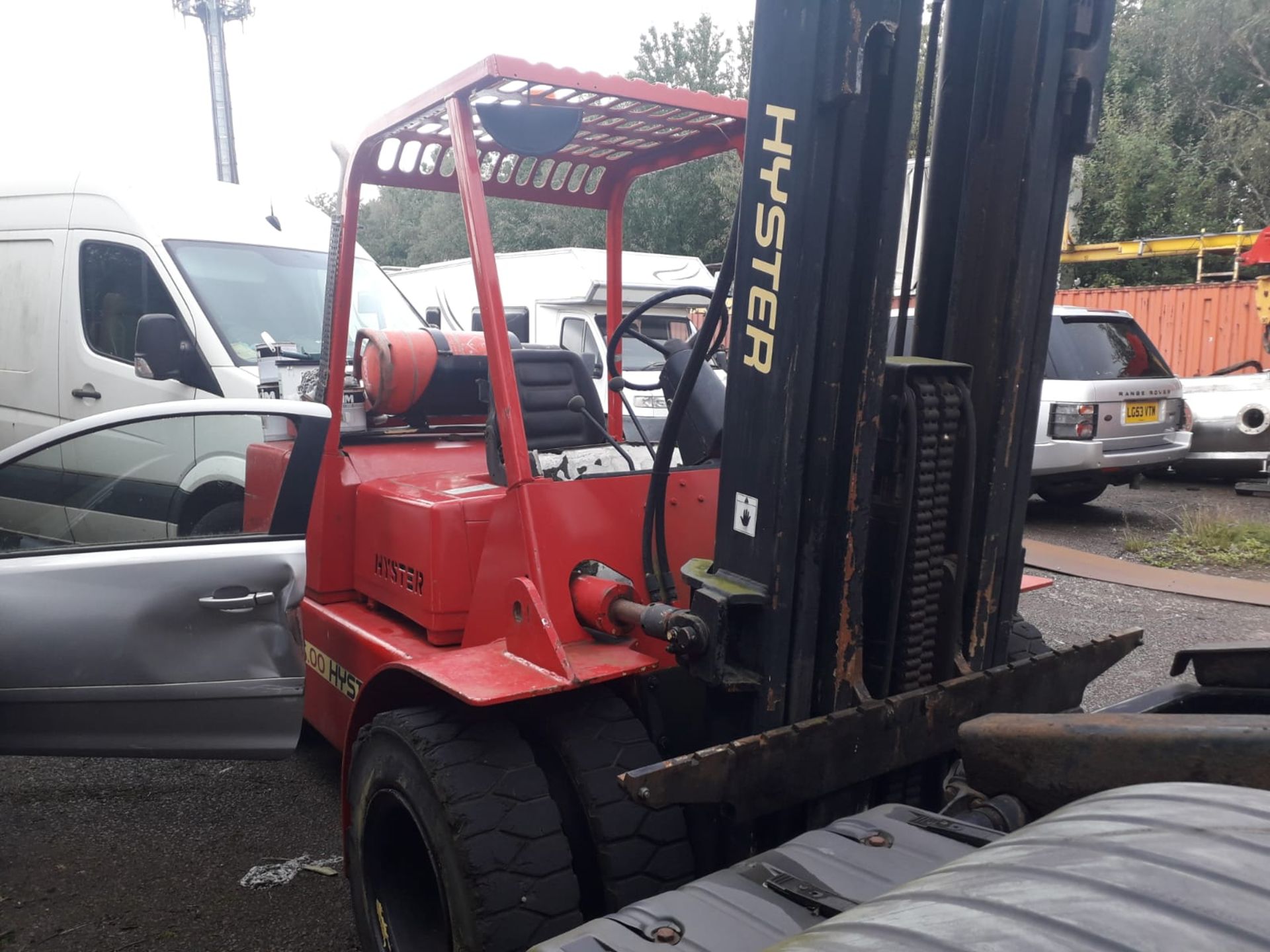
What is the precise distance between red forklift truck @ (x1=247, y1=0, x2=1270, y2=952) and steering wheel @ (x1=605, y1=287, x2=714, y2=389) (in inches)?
16.4

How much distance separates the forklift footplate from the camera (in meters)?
1.00

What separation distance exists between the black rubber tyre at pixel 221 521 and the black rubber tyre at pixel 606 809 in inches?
66.2

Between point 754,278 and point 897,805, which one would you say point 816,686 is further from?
point 754,278

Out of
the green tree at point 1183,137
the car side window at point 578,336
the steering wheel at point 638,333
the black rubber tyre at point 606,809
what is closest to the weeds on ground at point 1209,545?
the steering wheel at point 638,333

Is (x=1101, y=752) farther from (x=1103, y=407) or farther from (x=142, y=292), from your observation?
(x=1103, y=407)

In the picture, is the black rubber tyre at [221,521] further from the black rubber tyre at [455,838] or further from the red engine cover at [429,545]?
the black rubber tyre at [455,838]

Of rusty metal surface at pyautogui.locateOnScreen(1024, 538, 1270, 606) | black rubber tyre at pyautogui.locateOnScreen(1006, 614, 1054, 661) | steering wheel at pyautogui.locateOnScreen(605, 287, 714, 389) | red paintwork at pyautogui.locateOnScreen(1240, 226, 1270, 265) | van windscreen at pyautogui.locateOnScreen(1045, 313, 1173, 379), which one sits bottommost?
rusty metal surface at pyautogui.locateOnScreen(1024, 538, 1270, 606)

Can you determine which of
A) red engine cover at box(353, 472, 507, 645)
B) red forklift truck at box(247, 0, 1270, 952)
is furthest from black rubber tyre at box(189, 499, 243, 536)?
red forklift truck at box(247, 0, 1270, 952)

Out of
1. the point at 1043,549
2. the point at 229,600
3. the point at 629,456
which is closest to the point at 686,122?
the point at 629,456

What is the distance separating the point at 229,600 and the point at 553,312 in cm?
902

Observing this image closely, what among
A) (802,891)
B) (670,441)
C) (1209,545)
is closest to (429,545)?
(670,441)

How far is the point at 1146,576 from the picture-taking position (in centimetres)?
723

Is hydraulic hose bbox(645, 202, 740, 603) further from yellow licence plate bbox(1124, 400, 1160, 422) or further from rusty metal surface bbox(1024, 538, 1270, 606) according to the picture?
yellow licence plate bbox(1124, 400, 1160, 422)

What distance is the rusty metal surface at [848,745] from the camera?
2.00 meters
